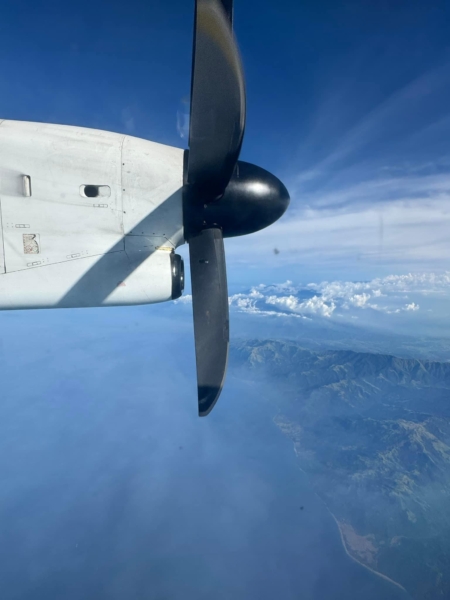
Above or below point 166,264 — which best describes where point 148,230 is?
above

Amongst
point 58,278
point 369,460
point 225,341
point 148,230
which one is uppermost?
point 148,230

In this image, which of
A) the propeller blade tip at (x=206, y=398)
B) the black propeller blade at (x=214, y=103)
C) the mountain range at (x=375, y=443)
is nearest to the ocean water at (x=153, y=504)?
the mountain range at (x=375, y=443)

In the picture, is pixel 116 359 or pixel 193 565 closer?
pixel 193 565

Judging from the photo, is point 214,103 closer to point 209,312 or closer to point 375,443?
point 209,312

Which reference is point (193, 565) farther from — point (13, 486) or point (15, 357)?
point (15, 357)

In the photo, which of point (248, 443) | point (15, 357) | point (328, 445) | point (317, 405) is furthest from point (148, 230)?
point (15, 357)

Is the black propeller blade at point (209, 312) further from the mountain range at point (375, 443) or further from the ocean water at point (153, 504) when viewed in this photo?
the mountain range at point (375, 443)

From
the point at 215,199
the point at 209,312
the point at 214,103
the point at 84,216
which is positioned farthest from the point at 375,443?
the point at 214,103

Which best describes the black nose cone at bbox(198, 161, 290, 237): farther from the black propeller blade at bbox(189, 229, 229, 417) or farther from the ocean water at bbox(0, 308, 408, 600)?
the ocean water at bbox(0, 308, 408, 600)
